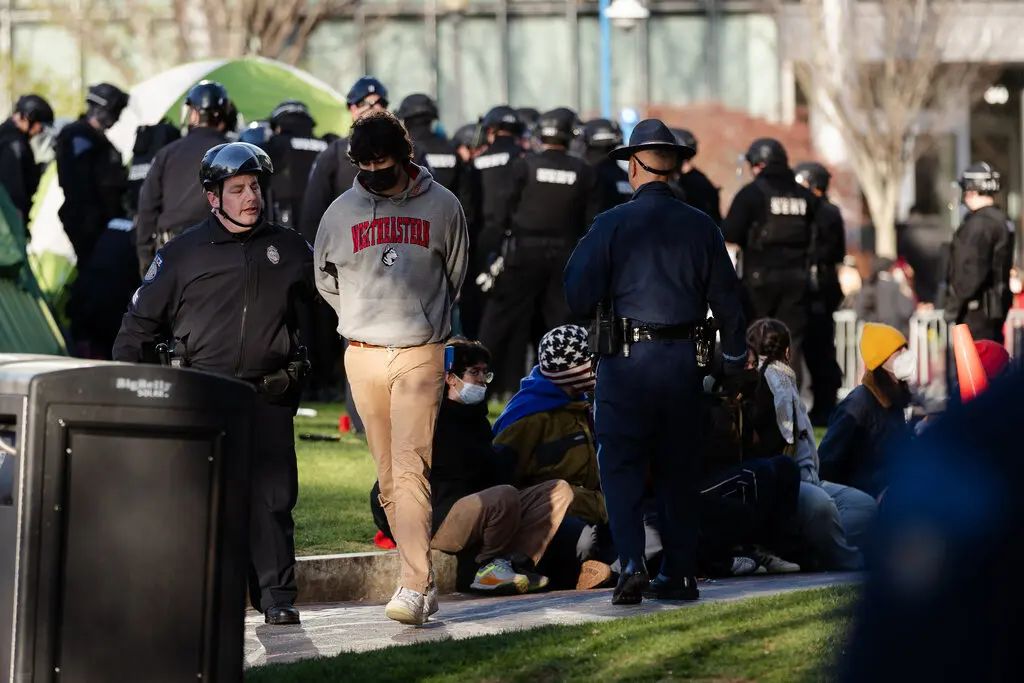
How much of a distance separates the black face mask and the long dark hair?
3.49m

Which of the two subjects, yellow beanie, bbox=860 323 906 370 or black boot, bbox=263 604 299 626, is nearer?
black boot, bbox=263 604 299 626

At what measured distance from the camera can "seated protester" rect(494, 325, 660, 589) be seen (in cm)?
898

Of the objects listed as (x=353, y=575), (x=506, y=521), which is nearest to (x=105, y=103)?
(x=353, y=575)

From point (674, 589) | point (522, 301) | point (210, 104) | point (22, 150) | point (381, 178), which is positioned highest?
point (22, 150)

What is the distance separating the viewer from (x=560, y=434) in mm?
9211

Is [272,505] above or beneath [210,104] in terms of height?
beneath

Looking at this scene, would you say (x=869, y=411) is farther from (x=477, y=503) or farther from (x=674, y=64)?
(x=674, y=64)

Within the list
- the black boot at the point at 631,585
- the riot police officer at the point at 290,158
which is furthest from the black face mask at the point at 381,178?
the riot police officer at the point at 290,158

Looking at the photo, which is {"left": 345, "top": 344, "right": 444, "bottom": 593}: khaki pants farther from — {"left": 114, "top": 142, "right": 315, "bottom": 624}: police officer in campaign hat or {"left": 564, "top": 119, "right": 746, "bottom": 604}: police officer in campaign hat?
{"left": 564, "top": 119, "right": 746, "bottom": 604}: police officer in campaign hat

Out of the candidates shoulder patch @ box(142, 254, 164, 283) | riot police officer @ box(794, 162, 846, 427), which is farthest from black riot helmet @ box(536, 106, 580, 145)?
shoulder patch @ box(142, 254, 164, 283)

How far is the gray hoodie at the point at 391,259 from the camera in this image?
7293 millimetres

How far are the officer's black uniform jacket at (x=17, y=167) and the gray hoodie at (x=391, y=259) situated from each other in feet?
27.8

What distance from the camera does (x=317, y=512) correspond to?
9797 millimetres

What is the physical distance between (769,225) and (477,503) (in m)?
6.39
